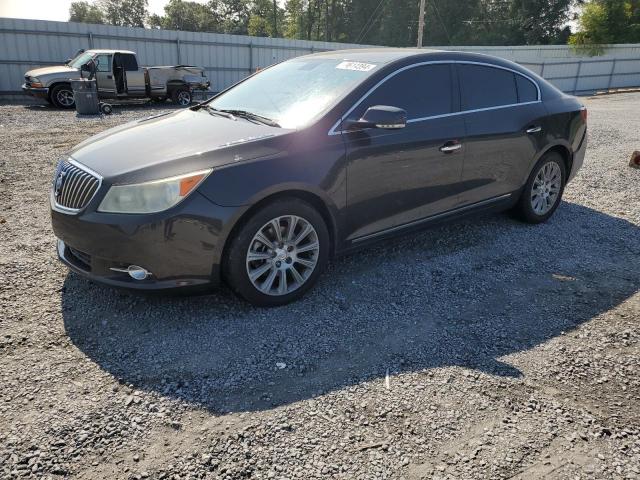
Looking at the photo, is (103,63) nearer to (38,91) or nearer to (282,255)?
(38,91)

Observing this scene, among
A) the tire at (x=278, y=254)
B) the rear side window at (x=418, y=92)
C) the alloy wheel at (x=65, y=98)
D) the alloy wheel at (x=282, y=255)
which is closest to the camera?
the tire at (x=278, y=254)

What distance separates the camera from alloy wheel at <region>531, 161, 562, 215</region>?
18.0ft

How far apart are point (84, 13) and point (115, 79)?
95.1 m

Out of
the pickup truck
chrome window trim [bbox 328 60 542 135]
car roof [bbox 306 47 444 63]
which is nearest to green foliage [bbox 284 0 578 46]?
the pickup truck

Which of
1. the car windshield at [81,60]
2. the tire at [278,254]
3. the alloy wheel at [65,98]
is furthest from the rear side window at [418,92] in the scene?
the car windshield at [81,60]

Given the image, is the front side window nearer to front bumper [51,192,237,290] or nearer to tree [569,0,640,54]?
front bumper [51,192,237,290]

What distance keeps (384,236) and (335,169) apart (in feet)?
2.69

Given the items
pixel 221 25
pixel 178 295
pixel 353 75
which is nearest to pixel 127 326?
pixel 178 295

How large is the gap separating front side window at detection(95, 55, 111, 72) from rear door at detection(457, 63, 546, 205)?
13492 mm

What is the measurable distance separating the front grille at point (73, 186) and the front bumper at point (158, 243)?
0.11m

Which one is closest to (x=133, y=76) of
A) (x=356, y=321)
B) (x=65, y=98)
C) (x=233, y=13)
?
(x=65, y=98)

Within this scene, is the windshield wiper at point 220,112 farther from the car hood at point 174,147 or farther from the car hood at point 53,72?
the car hood at point 53,72

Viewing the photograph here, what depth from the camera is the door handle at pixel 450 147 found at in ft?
14.4

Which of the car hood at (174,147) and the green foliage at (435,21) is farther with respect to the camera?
the green foliage at (435,21)
